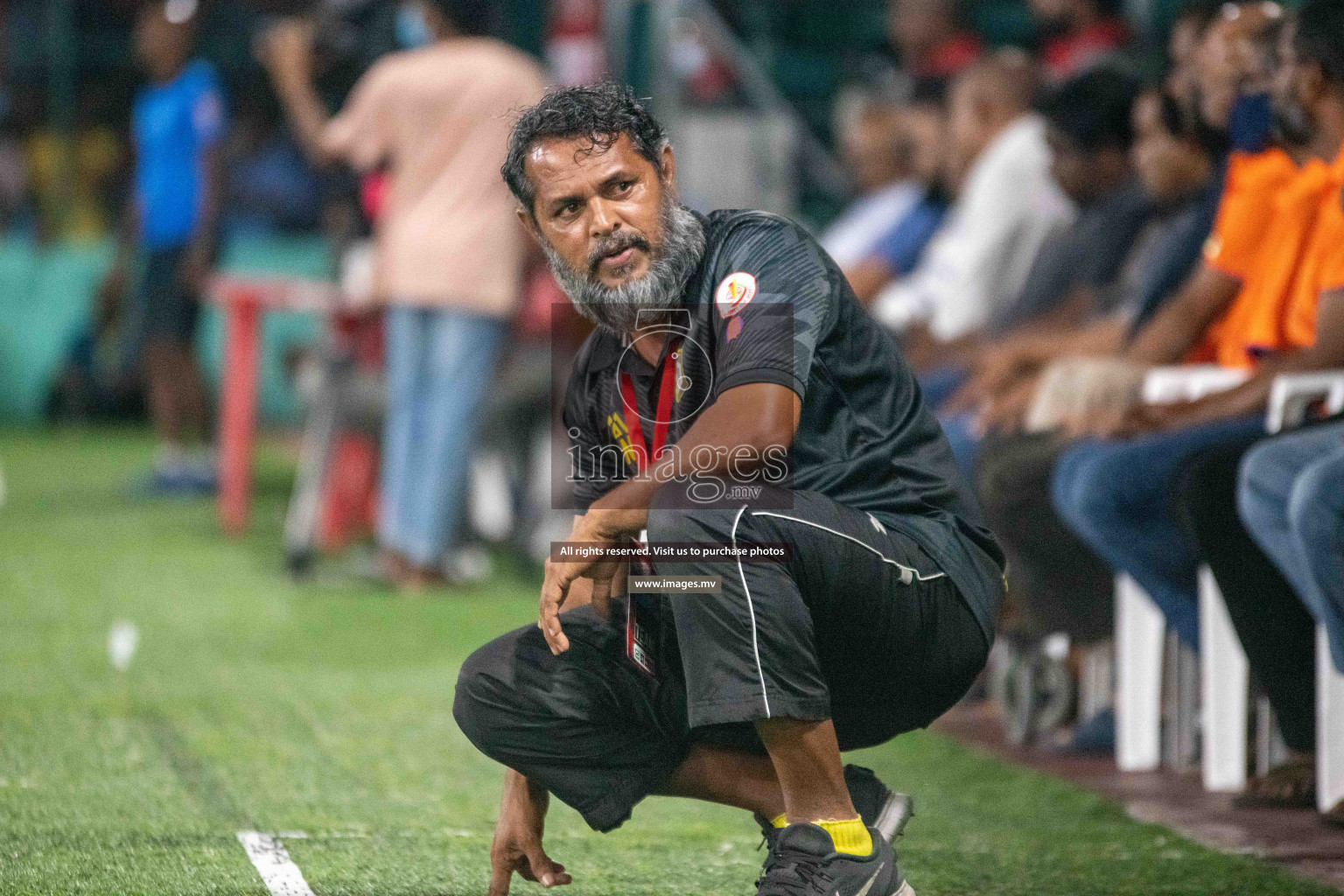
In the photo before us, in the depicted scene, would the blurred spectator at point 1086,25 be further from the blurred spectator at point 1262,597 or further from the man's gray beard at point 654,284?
the man's gray beard at point 654,284

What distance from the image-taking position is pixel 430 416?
22.6 feet

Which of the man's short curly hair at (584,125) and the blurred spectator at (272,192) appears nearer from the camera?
the man's short curly hair at (584,125)

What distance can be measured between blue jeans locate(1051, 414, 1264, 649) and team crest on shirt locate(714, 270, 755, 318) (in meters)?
1.59

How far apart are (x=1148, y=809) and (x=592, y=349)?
166 cm

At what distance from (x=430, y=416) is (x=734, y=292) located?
425cm

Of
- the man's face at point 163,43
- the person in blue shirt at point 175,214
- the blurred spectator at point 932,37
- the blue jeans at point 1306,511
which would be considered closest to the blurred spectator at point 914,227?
the blurred spectator at point 932,37

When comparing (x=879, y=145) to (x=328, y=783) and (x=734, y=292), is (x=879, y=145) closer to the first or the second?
(x=328, y=783)

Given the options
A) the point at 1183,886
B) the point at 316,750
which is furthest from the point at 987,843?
the point at 316,750

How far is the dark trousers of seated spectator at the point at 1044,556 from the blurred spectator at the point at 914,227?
2405 mm

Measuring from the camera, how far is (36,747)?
13.4 feet

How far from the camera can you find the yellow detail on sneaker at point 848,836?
2.64 m

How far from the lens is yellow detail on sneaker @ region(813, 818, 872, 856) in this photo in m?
2.64

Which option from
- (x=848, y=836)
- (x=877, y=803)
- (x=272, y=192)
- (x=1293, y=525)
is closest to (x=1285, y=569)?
(x=1293, y=525)

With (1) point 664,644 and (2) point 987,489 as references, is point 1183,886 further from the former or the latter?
(2) point 987,489
